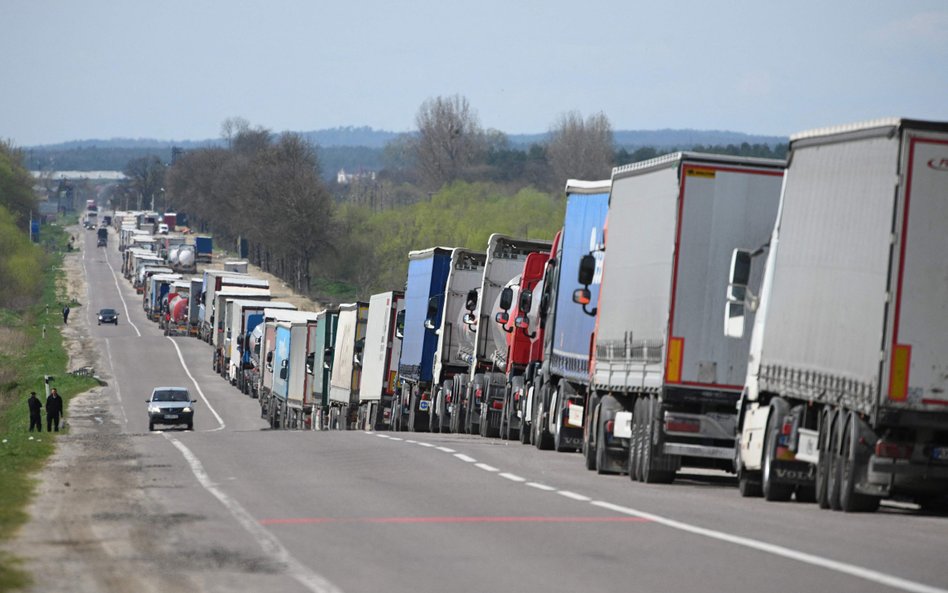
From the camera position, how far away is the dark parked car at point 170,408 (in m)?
52.0

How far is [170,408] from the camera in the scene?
52.2m

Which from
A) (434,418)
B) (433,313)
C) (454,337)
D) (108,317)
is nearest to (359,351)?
(434,418)

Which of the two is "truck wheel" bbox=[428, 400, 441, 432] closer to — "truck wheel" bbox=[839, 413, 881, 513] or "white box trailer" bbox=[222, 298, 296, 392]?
"truck wheel" bbox=[839, 413, 881, 513]

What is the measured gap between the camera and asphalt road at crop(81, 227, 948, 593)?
411 inches

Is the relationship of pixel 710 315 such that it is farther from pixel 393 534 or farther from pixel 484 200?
pixel 484 200

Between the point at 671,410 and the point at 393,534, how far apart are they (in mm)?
7114

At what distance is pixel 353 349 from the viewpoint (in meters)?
45.3

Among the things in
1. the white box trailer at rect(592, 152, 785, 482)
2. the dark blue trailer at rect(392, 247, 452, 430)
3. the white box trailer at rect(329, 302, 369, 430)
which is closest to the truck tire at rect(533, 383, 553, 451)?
the white box trailer at rect(592, 152, 785, 482)

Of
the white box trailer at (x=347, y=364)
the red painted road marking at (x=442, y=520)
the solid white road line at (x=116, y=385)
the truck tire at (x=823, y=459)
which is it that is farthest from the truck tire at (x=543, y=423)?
the solid white road line at (x=116, y=385)

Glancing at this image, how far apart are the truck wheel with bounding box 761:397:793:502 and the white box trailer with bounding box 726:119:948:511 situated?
1cm

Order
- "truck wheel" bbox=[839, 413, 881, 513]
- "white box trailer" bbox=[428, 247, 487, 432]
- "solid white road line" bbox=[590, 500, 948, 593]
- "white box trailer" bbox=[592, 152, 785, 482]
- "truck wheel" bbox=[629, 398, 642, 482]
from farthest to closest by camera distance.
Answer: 1. "white box trailer" bbox=[428, 247, 487, 432]
2. "truck wheel" bbox=[629, 398, 642, 482]
3. "white box trailer" bbox=[592, 152, 785, 482]
4. "truck wheel" bbox=[839, 413, 881, 513]
5. "solid white road line" bbox=[590, 500, 948, 593]

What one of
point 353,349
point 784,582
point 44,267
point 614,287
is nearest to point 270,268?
point 44,267

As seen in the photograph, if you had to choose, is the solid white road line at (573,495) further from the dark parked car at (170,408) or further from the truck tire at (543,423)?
the dark parked car at (170,408)

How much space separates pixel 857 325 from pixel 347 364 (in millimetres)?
31860
